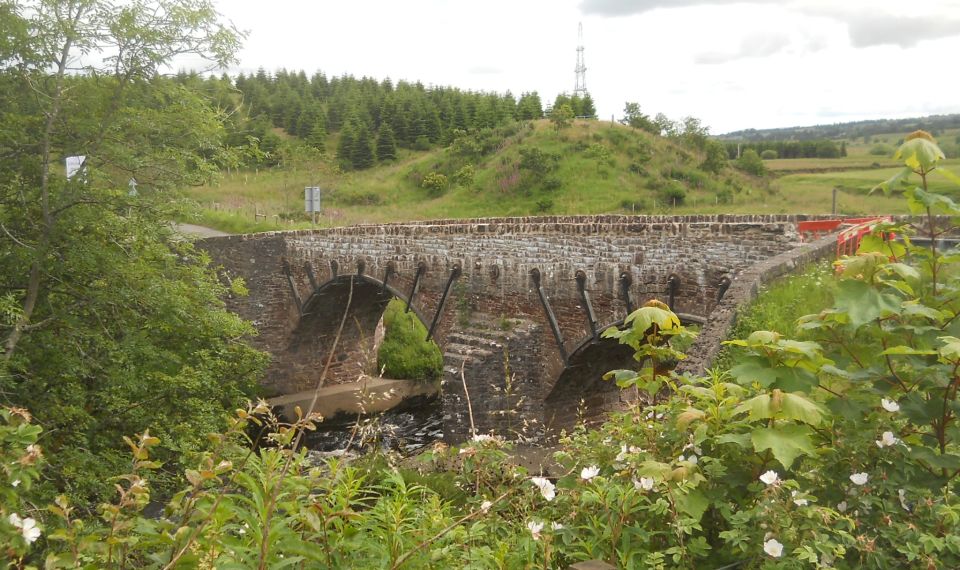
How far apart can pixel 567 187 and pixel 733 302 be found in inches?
1256

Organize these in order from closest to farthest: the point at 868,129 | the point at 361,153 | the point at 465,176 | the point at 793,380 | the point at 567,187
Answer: the point at 793,380 → the point at 567,187 → the point at 465,176 → the point at 361,153 → the point at 868,129

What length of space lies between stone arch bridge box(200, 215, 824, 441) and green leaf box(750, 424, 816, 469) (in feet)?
17.9

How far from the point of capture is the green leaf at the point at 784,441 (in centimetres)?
262

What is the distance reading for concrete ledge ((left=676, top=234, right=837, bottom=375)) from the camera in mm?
6215

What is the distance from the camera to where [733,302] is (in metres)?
7.18

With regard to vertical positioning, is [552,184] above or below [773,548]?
above

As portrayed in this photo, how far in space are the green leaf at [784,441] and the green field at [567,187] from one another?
29157 mm

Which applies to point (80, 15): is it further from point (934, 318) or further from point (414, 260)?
point (934, 318)

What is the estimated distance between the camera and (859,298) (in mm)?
3025

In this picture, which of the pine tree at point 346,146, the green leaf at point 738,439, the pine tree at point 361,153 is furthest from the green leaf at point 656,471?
the pine tree at point 361,153

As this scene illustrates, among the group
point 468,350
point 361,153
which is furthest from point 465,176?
point 468,350

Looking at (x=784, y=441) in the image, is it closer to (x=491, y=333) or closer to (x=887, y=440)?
(x=887, y=440)

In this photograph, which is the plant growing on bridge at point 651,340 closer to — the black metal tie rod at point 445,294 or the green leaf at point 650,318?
the green leaf at point 650,318

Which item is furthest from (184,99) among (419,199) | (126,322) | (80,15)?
(419,199)
